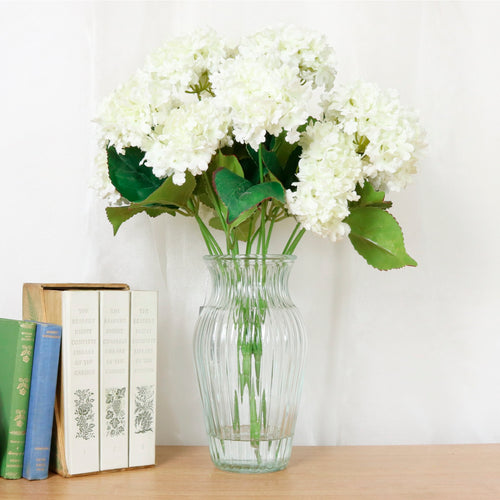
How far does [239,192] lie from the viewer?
34.9 inches

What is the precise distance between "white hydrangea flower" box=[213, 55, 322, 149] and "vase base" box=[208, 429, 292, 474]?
42 cm

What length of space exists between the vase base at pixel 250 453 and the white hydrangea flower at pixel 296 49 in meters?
0.51

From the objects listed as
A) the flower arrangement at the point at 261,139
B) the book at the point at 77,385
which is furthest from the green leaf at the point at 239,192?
the book at the point at 77,385

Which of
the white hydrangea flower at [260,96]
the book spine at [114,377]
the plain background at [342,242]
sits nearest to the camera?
the white hydrangea flower at [260,96]

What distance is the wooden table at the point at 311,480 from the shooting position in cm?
88

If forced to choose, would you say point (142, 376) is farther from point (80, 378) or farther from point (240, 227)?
point (240, 227)

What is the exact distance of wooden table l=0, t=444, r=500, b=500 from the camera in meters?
0.88

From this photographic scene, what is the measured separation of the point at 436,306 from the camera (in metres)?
1.23

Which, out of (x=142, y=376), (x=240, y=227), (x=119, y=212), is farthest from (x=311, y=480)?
(x=119, y=212)

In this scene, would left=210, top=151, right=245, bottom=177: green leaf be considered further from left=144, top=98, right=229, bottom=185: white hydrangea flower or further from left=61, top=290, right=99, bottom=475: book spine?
left=61, top=290, right=99, bottom=475: book spine

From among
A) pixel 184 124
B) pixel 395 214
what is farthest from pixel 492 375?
pixel 184 124

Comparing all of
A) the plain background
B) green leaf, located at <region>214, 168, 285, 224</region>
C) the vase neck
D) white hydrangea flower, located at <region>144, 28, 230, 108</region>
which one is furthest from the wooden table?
white hydrangea flower, located at <region>144, 28, 230, 108</region>

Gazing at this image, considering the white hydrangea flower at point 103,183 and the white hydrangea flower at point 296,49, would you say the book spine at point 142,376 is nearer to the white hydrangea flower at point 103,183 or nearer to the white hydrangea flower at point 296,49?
the white hydrangea flower at point 103,183

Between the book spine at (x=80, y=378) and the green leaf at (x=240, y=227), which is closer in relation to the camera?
the book spine at (x=80, y=378)
